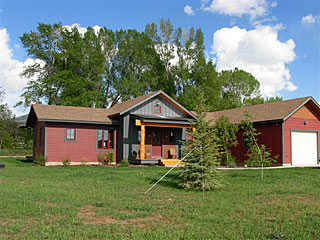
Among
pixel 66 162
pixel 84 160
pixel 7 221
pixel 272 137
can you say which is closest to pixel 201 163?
pixel 7 221

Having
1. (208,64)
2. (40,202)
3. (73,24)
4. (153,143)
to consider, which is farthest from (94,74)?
(40,202)

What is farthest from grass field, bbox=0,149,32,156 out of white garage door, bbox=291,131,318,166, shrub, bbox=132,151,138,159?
white garage door, bbox=291,131,318,166

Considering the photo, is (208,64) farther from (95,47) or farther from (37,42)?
(37,42)

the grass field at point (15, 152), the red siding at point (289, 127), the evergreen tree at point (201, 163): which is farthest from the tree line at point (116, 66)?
the evergreen tree at point (201, 163)

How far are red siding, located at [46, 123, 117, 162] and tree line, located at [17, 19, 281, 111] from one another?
613 inches

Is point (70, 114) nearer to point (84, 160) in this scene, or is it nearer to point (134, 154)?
point (84, 160)

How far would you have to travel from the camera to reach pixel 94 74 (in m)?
40.9

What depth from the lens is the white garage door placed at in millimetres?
21922

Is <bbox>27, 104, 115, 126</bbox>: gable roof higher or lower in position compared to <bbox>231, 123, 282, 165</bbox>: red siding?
higher

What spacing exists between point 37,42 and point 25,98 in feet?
21.9

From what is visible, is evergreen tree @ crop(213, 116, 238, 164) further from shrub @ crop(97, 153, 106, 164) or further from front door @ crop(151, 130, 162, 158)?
shrub @ crop(97, 153, 106, 164)

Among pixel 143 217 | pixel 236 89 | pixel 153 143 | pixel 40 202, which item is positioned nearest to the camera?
pixel 143 217

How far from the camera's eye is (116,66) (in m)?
44.9

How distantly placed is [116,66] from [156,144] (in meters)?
23.7
